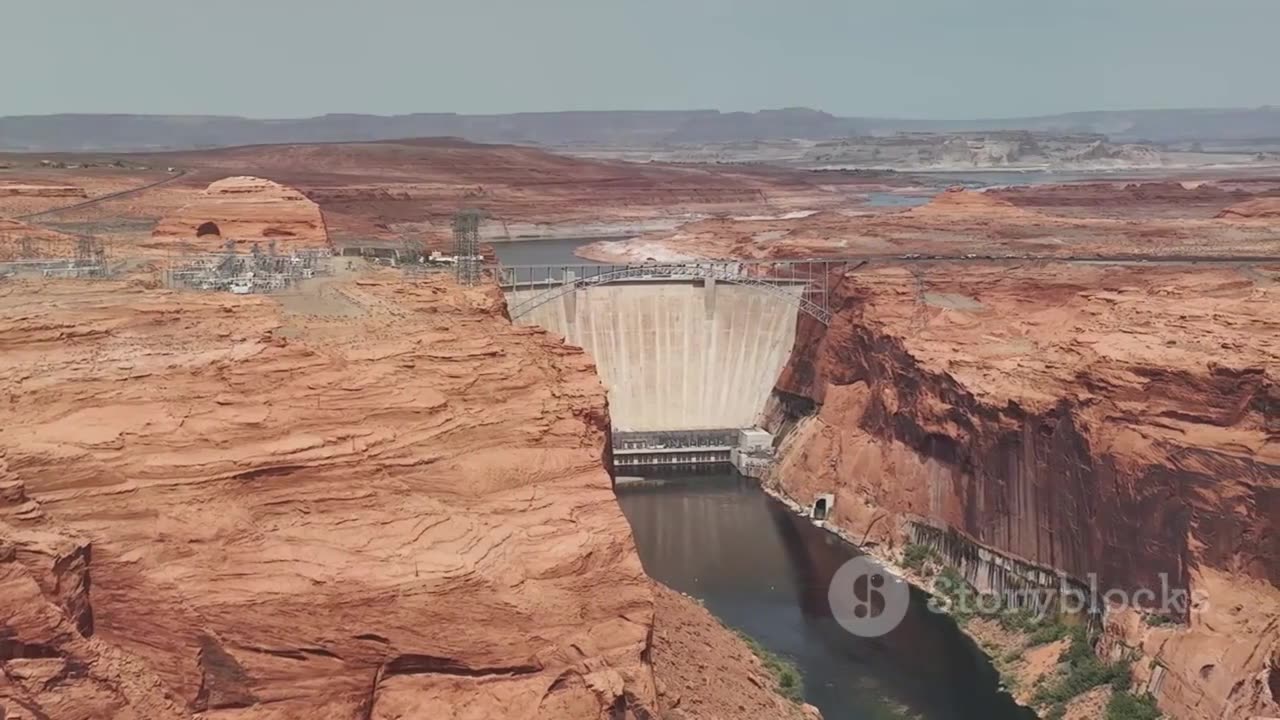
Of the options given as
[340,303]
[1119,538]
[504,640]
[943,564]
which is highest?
[340,303]

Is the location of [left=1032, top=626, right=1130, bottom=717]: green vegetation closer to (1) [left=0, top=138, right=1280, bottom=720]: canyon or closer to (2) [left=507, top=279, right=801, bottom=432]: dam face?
(1) [left=0, top=138, right=1280, bottom=720]: canyon

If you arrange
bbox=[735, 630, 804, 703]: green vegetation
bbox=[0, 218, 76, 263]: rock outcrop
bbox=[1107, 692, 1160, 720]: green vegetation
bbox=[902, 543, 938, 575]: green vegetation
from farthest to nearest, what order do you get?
bbox=[902, 543, 938, 575]: green vegetation → bbox=[0, 218, 76, 263]: rock outcrop → bbox=[735, 630, 804, 703]: green vegetation → bbox=[1107, 692, 1160, 720]: green vegetation

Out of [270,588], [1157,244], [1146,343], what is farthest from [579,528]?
[1157,244]

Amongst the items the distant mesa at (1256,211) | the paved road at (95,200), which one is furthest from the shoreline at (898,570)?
the distant mesa at (1256,211)

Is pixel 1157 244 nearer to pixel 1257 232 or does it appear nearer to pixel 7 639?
pixel 1257 232

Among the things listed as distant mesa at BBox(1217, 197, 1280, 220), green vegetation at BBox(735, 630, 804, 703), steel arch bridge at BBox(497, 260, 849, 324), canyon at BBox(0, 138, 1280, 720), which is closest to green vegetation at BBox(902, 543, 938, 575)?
canyon at BBox(0, 138, 1280, 720)
